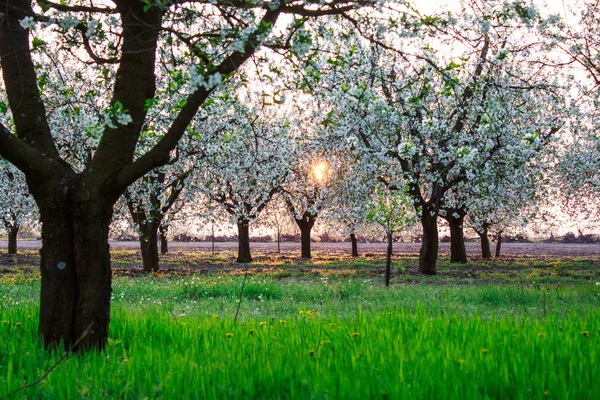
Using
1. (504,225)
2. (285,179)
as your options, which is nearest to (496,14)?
(285,179)

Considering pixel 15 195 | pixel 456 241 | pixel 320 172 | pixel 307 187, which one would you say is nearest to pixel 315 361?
pixel 320 172

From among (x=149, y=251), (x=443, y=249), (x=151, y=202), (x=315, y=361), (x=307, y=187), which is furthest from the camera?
(x=443, y=249)

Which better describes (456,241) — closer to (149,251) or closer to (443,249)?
(149,251)

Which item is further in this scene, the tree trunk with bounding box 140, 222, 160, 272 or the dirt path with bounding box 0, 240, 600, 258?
the dirt path with bounding box 0, 240, 600, 258

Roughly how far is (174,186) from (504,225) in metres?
27.9

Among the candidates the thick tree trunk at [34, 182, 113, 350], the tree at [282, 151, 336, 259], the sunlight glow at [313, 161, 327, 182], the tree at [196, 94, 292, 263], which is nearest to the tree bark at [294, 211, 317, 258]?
the tree at [282, 151, 336, 259]

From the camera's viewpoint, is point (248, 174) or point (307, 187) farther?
point (307, 187)

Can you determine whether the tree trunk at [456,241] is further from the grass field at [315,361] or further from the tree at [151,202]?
the grass field at [315,361]

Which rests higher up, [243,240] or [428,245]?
[243,240]

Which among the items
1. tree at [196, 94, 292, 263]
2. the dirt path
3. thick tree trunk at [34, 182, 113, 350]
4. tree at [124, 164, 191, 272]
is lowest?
the dirt path

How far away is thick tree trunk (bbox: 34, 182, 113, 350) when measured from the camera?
199 inches

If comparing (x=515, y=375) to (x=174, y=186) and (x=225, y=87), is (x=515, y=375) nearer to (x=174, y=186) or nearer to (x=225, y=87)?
(x=225, y=87)

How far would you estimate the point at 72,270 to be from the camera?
5.11 m

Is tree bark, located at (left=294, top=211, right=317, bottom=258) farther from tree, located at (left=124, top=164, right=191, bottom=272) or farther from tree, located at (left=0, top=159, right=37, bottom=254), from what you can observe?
tree, located at (left=0, top=159, right=37, bottom=254)
